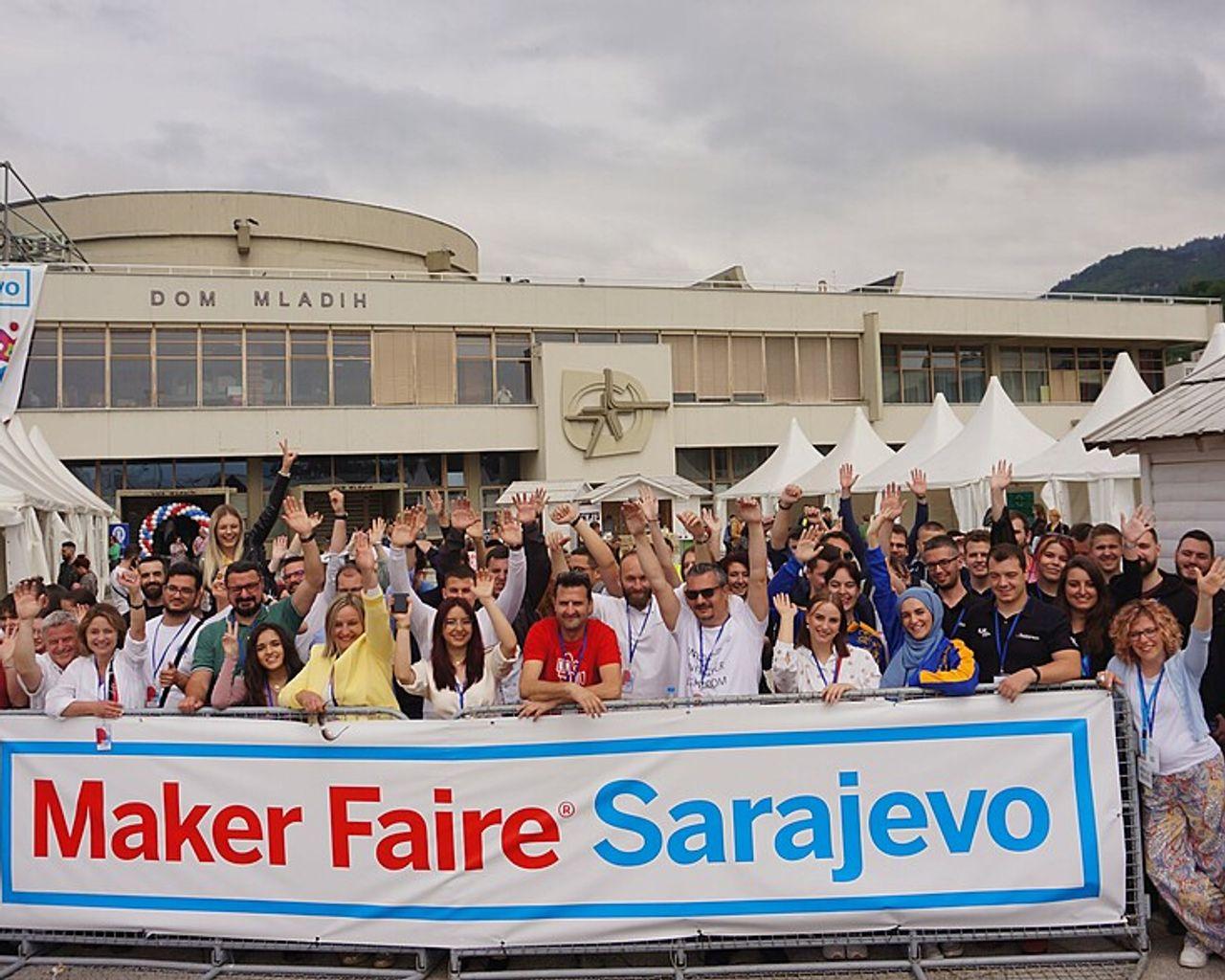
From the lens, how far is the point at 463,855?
15.6 feet

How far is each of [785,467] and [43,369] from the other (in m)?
21.1

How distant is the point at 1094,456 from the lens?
17.3 meters

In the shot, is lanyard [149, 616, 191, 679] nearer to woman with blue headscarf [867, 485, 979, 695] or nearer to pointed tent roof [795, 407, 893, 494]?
woman with blue headscarf [867, 485, 979, 695]

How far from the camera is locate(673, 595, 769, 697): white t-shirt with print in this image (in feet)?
17.5

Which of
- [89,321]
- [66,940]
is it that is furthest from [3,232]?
[66,940]

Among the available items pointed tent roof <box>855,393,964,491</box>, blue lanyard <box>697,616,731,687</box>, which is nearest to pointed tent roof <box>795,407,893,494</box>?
pointed tent roof <box>855,393,964,491</box>

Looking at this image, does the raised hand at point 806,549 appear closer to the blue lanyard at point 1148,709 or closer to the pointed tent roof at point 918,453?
the blue lanyard at point 1148,709

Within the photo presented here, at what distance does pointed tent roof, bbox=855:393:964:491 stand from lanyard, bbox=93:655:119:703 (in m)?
18.2

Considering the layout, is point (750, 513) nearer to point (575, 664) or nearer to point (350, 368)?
point (575, 664)

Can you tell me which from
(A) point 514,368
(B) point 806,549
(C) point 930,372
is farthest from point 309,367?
(B) point 806,549

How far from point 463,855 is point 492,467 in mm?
29790

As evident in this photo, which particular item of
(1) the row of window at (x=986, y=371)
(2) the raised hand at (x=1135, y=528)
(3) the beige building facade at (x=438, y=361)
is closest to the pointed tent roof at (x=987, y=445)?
(2) the raised hand at (x=1135, y=528)

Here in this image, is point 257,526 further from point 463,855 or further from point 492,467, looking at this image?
point 492,467

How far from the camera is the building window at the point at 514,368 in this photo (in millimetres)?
33500
